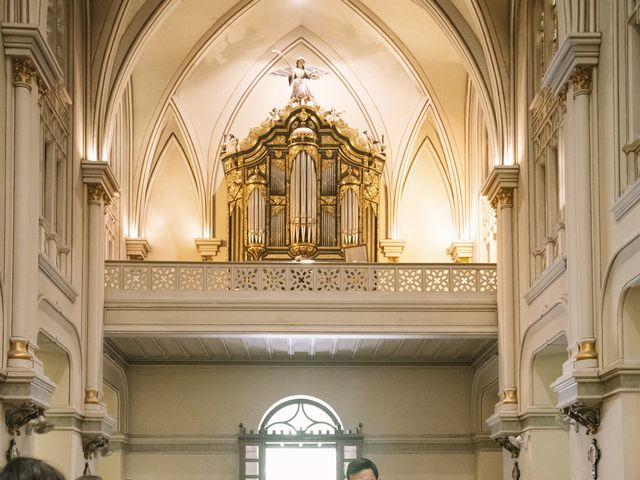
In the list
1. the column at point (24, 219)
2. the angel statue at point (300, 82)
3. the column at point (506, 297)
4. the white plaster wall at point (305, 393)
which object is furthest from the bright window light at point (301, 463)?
the column at point (24, 219)

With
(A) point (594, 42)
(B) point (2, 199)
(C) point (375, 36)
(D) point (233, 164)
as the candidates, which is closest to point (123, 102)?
(D) point (233, 164)

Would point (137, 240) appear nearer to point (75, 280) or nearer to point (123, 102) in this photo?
point (123, 102)

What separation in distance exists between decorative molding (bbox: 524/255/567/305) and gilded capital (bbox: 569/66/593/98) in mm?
2409

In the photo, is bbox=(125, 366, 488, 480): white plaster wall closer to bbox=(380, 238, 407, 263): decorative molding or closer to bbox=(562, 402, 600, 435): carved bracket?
bbox=(380, 238, 407, 263): decorative molding

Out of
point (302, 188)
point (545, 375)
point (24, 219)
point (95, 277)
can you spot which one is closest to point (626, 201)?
point (545, 375)

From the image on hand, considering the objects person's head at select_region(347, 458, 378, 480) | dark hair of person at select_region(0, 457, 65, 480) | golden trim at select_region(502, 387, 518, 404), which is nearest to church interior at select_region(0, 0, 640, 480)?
golden trim at select_region(502, 387, 518, 404)

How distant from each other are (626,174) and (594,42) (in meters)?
1.83

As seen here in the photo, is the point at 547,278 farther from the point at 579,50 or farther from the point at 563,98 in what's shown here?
the point at 579,50

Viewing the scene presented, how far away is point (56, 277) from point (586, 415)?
7958 millimetres

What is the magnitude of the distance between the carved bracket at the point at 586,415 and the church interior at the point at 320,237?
4 cm

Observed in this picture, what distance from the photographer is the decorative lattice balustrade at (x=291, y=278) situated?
20.9 m

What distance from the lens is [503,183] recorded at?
20406mm

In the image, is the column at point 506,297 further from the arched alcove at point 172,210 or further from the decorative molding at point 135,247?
the decorative molding at point 135,247

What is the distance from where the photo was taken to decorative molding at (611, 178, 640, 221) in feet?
43.1
